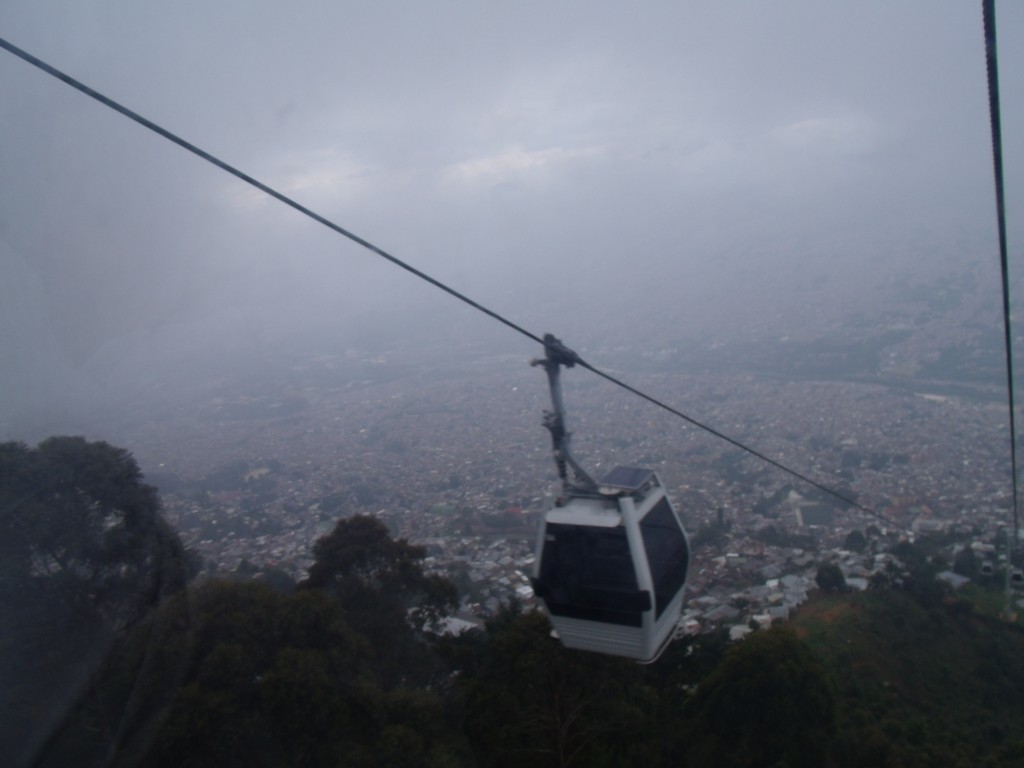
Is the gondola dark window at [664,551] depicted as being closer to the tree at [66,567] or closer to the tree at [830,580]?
the tree at [66,567]

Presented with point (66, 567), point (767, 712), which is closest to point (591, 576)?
point (767, 712)

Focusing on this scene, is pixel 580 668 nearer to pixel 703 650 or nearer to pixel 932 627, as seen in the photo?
pixel 703 650

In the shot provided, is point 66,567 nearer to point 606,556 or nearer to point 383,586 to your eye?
point 383,586

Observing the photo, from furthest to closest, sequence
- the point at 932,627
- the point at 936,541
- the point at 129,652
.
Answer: the point at 936,541 < the point at 932,627 < the point at 129,652

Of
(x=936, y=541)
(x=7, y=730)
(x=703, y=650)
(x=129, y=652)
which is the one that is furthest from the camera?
(x=936, y=541)

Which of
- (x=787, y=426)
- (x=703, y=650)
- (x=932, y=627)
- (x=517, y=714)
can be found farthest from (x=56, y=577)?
(x=787, y=426)

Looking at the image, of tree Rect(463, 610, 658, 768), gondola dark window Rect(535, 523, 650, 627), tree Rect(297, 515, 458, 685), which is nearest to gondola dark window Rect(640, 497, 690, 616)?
gondola dark window Rect(535, 523, 650, 627)
